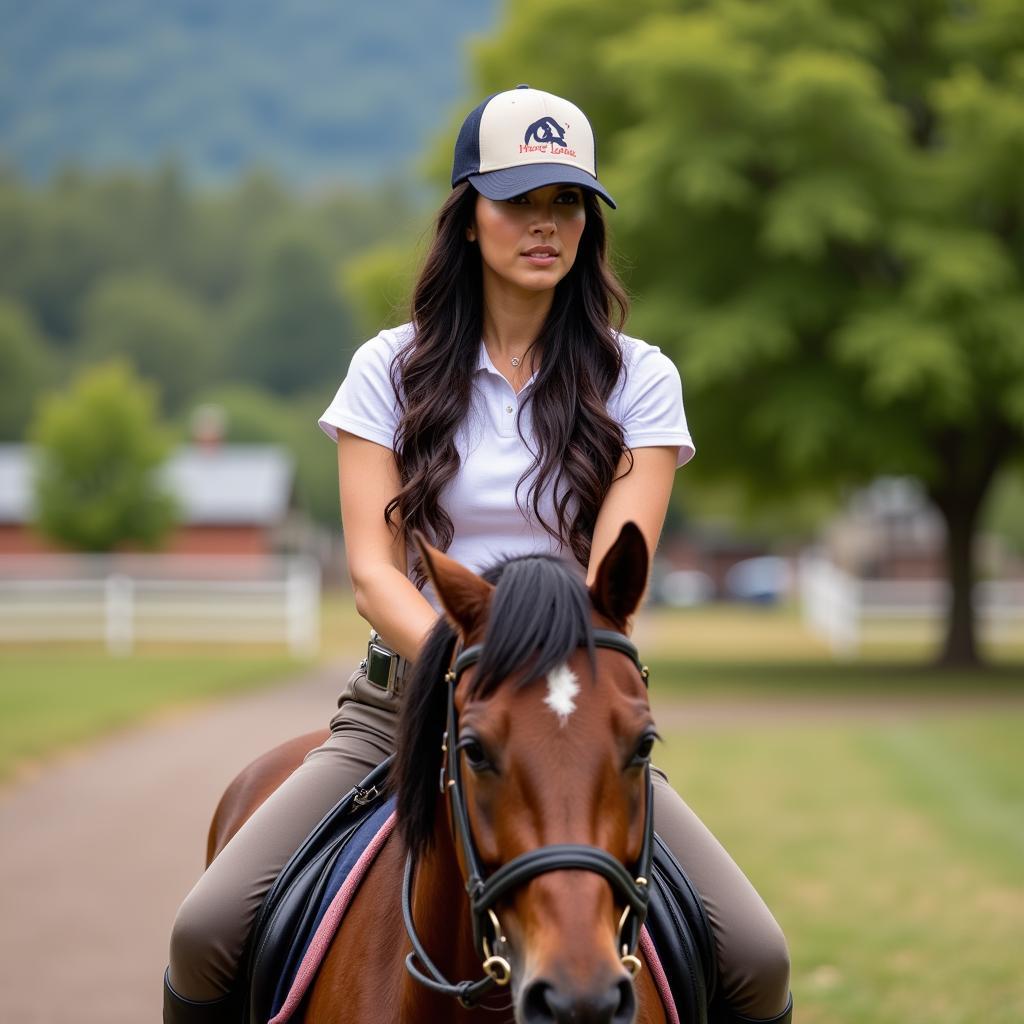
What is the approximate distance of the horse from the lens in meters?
2.19

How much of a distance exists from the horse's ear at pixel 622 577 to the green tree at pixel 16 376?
96.5 meters

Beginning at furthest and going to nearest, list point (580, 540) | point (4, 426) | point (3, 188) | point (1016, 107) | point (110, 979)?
point (3, 188) → point (4, 426) → point (1016, 107) → point (110, 979) → point (580, 540)

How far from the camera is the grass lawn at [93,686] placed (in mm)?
14984

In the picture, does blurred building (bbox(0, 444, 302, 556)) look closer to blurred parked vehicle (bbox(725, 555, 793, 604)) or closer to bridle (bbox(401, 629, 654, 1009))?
blurred parked vehicle (bbox(725, 555, 793, 604))

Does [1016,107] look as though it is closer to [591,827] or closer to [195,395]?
[591,827]

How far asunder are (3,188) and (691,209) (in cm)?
11030

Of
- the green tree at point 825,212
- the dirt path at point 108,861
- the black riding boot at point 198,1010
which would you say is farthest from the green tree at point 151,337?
the black riding boot at point 198,1010

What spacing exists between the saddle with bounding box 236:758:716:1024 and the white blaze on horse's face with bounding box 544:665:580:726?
0.95 meters

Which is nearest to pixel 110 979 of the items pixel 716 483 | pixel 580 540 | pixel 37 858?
pixel 37 858

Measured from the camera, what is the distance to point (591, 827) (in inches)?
89.4

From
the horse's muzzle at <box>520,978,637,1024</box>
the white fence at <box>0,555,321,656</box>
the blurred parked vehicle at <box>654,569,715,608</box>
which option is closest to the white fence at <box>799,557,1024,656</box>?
the white fence at <box>0,555,321,656</box>

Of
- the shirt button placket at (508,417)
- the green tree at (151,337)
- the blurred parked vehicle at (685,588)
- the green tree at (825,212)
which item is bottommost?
the blurred parked vehicle at (685,588)

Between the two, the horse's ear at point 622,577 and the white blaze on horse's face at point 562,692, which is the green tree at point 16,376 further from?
the white blaze on horse's face at point 562,692

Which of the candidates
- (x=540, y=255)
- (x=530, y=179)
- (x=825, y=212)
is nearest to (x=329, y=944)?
(x=540, y=255)
